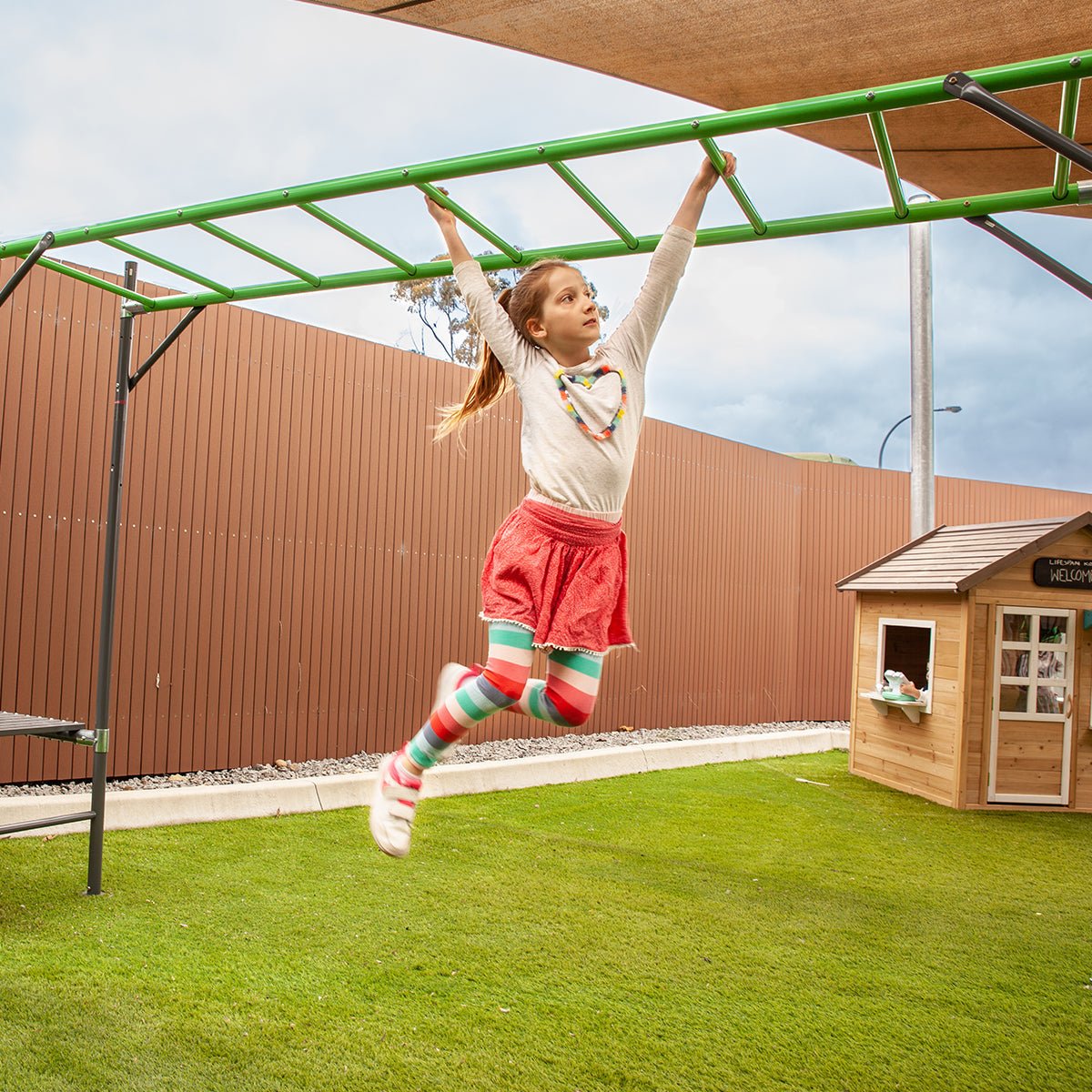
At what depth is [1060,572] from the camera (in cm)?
645

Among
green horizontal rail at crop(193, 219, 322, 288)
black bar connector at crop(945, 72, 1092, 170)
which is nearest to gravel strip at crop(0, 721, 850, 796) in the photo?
green horizontal rail at crop(193, 219, 322, 288)

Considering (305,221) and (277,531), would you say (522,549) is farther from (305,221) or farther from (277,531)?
(277,531)

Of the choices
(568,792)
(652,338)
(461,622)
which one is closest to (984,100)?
(652,338)

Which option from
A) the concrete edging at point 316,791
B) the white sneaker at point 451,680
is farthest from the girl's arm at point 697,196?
the concrete edging at point 316,791

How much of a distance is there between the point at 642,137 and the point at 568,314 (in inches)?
15.0

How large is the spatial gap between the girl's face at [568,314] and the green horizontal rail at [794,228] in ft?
2.00

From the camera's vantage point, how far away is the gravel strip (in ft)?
17.1

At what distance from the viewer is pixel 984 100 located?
72.4 inches

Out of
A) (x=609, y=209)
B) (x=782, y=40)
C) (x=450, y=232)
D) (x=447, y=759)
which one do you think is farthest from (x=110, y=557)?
(x=447, y=759)

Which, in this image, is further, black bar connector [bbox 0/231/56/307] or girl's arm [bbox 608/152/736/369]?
black bar connector [bbox 0/231/56/307]

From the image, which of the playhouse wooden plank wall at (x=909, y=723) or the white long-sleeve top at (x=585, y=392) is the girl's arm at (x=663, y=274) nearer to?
the white long-sleeve top at (x=585, y=392)

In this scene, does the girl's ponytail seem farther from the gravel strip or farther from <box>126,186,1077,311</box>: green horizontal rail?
the gravel strip

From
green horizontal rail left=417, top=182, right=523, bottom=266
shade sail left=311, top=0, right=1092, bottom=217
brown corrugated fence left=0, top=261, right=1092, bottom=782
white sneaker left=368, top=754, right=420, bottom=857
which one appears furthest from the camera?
brown corrugated fence left=0, top=261, right=1092, bottom=782

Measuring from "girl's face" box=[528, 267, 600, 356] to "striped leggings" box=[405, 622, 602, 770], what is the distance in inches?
24.2
